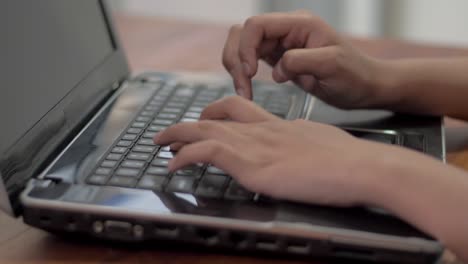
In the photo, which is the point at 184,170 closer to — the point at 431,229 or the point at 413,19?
the point at 431,229

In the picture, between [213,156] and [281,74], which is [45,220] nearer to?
[213,156]

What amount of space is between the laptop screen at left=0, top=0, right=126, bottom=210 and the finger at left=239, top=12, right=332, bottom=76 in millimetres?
199

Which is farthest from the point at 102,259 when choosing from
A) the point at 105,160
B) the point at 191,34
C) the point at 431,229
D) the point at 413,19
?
the point at 413,19

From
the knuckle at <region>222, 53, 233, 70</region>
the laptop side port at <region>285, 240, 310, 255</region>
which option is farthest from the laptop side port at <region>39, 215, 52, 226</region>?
the knuckle at <region>222, 53, 233, 70</region>

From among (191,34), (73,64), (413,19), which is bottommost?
(413,19)

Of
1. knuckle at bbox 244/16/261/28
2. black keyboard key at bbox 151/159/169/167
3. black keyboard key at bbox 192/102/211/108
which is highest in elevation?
knuckle at bbox 244/16/261/28

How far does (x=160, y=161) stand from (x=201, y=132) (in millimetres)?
52

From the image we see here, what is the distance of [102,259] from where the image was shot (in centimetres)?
64

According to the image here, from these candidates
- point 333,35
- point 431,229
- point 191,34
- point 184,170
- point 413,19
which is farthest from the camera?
point 413,19

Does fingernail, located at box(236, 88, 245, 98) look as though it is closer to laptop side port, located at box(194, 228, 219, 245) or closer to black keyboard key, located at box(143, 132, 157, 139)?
black keyboard key, located at box(143, 132, 157, 139)

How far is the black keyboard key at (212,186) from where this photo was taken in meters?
0.63

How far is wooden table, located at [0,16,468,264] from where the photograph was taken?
2.09 feet

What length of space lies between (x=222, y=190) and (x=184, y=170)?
0.05m

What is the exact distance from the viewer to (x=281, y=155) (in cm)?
63
